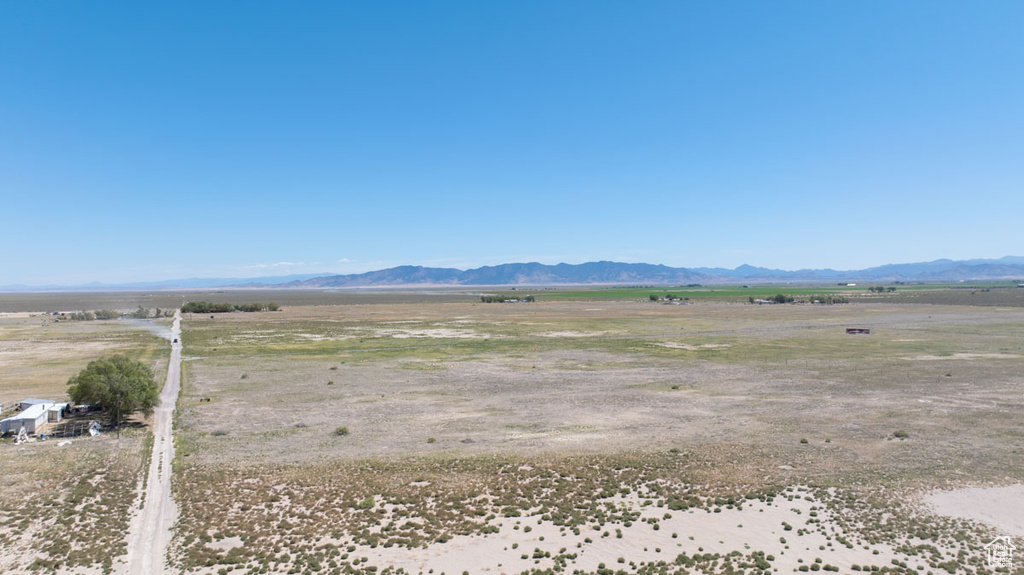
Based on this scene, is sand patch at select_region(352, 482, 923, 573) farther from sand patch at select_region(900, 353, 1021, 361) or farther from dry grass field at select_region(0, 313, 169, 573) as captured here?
sand patch at select_region(900, 353, 1021, 361)

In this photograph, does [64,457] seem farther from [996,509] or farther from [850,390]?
[850,390]

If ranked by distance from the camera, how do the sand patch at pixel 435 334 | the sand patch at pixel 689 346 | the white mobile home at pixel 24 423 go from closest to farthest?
the white mobile home at pixel 24 423
the sand patch at pixel 689 346
the sand patch at pixel 435 334

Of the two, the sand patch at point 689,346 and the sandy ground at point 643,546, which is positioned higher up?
the sandy ground at point 643,546

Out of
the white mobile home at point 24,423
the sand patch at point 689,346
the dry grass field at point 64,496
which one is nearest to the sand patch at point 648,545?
the dry grass field at point 64,496

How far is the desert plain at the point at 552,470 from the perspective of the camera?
640 inches

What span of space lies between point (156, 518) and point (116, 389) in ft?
52.1

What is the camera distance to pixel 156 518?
18.4 metres

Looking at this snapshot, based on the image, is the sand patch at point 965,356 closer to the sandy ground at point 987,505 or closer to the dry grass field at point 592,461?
the dry grass field at point 592,461

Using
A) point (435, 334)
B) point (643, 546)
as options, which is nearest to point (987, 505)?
point (643, 546)

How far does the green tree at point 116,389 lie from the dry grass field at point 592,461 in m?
2.88

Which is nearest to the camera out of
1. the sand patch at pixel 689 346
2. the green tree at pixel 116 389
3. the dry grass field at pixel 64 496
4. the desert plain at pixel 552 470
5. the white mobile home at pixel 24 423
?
the dry grass field at pixel 64 496

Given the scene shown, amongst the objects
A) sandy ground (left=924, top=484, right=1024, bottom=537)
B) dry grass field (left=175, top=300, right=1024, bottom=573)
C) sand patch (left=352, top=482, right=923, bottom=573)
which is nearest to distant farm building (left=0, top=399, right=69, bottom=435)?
dry grass field (left=175, top=300, right=1024, bottom=573)

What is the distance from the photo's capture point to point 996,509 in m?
18.6

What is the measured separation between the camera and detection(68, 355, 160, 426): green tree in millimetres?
30298
